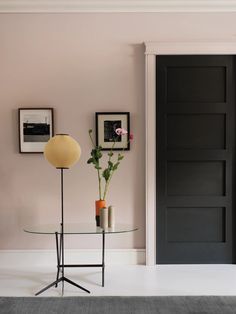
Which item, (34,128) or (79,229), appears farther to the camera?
(34,128)

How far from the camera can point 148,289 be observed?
3668 mm

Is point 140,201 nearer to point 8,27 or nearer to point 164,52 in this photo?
point 164,52

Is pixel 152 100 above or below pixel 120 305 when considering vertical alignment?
above

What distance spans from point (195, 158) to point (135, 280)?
1434 millimetres

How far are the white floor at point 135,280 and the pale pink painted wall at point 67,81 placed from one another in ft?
1.53

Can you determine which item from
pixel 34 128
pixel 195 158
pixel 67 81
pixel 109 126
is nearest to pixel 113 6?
pixel 67 81

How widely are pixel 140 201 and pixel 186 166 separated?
0.62 m

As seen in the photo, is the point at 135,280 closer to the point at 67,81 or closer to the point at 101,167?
the point at 101,167

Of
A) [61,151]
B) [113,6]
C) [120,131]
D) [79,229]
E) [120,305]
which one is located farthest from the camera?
[113,6]

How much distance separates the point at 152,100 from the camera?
14.8 feet

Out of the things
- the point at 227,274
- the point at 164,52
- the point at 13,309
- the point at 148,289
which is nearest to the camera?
the point at 13,309

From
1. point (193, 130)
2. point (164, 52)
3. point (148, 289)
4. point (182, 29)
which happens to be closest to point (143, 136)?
point (193, 130)

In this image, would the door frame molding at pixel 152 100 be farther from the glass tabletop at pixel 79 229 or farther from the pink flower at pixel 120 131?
the glass tabletop at pixel 79 229

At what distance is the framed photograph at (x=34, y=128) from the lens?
14.8 feet
